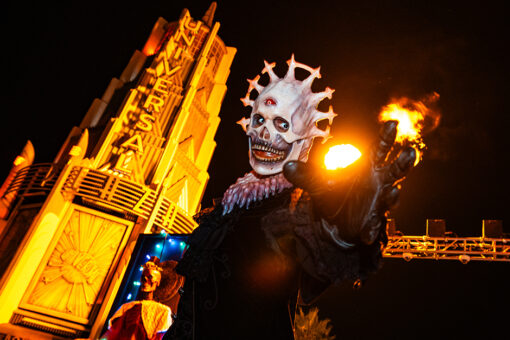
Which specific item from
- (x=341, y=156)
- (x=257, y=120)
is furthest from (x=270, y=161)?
(x=341, y=156)

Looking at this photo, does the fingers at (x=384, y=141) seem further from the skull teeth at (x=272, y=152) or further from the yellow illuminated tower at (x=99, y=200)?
the yellow illuminated tower at (x=99, y=200)

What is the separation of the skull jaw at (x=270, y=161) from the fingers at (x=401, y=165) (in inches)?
35.8

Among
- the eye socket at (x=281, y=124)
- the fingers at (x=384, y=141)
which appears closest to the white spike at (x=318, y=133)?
the eye socket at (x=281, y=124)

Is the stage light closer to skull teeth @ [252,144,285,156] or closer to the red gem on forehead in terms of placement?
skull teeth @ [252,144,285,156]

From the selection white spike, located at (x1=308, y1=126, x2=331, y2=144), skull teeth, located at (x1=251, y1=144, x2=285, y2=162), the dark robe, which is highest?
white spike, located at (x1=308, y1=126, x2=331, y2=144)

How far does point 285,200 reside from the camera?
7.10 ft

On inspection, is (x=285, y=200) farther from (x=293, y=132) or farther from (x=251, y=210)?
(x=293, y=132)

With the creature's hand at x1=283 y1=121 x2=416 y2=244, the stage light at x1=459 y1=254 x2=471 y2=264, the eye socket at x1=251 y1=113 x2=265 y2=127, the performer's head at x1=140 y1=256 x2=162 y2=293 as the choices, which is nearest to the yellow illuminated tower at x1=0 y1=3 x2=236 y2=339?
the performer's head at x1=140 y1=256 x2=162 y2=293

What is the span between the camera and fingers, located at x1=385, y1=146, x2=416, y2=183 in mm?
1533

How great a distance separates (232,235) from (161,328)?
312cm

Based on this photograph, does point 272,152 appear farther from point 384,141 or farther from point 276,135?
point 384,141

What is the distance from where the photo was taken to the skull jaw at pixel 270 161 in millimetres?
2439

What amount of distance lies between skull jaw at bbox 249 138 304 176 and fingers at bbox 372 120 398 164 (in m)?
0.85

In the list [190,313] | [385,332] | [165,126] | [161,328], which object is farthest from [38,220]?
[385,332]
